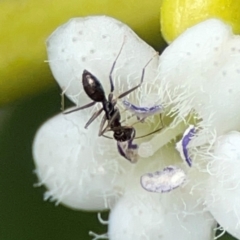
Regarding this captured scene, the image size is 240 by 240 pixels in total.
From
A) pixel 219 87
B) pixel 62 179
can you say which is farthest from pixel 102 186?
pixel 219 87

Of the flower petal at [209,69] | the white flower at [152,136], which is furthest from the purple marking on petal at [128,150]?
the flower petal at [209,69]

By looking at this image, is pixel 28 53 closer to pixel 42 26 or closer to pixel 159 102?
pixel 42 26

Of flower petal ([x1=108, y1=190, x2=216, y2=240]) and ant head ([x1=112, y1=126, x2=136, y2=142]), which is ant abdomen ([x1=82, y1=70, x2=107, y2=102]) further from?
flower petal ([x1=108, y1=190, x2=216, y2=240])

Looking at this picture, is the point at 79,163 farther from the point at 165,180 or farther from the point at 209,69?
the point at 209,69

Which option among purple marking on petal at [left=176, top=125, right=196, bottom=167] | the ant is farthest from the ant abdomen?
purple marking on petal at [left=176, top=125, right=196, bottom=167]

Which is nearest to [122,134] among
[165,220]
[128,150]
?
[128,150]
